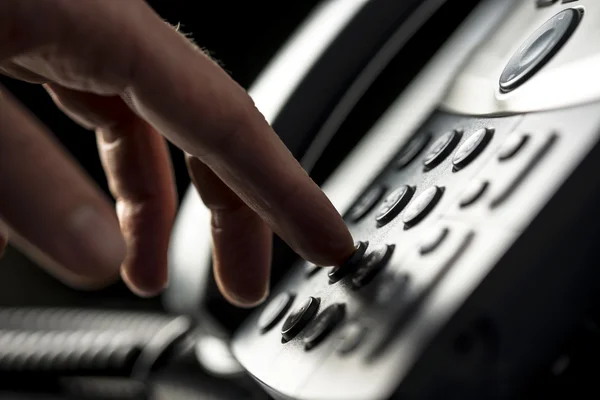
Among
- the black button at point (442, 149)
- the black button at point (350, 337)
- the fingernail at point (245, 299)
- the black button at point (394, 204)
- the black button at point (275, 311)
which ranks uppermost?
the black button at point (442, 149)

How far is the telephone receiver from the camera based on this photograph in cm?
43

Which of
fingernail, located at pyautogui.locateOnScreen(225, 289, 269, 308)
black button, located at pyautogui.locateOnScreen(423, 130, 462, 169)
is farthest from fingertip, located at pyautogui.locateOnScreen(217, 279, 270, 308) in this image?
black button, located at pyautogui.locateOnScreen(423, 130, 462, 169)

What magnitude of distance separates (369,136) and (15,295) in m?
0.83

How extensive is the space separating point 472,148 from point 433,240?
5cm

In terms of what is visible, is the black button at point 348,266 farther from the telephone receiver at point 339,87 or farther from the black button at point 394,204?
the telephone receiver at point 339,87

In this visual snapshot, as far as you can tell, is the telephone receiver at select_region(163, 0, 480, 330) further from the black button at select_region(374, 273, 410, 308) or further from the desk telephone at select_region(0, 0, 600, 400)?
the black button at select_region(374, 273, 410, 308)

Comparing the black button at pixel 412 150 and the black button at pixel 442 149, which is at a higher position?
the black button at pixel 442 149

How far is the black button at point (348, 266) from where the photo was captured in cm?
29

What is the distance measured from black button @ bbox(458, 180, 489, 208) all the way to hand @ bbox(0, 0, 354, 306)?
6cm

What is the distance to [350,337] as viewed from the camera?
0.24 meters

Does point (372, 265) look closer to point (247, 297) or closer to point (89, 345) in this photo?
point (247, 297)

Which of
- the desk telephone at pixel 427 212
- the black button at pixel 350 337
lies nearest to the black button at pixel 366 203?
the desk telephone at pixel 427 212

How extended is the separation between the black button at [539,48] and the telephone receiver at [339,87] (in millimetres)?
122

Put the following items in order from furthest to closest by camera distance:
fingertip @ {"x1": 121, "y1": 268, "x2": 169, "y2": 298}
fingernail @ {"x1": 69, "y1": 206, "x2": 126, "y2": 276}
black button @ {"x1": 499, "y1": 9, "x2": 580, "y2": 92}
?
fingertip @ {"x1": 121, "y1": 268, "x2": 169, "y2": 298} → black button @ {"x1": 499, "y1": 9, "x2": 580, "y2": 92} → fingernail @ {"x1": 69, "y1": 206, "x2": 126, "y2": 276}
